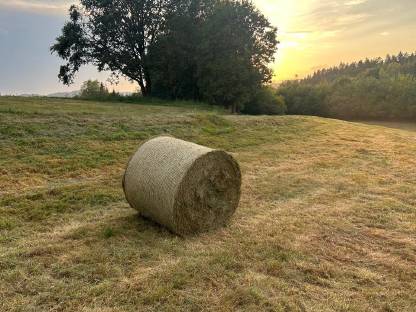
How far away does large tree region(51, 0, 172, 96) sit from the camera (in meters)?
31.2

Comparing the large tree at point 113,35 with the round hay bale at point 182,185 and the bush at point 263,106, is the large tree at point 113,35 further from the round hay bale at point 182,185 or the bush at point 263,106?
the round hay bale at point 182,185

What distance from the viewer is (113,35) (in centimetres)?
3164

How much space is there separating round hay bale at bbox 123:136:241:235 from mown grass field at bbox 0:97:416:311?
30 cm

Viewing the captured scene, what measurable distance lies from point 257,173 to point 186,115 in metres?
7.49

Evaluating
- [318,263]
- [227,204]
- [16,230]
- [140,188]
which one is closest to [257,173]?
[227,204]

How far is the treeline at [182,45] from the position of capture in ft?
98.9

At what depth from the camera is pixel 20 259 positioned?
552 cm

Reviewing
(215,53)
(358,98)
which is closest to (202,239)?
(215,53)

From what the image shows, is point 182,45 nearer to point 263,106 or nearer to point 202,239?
point 263,106

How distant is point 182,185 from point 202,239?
95cm

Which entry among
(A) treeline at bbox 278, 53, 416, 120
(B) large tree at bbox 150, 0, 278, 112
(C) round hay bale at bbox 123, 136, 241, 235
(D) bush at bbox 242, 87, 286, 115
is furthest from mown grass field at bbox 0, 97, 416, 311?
(A) treeline at bbox 278, 53, 416, 120

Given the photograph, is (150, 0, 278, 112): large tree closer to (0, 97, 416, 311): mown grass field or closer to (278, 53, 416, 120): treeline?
(0, 97, 416, 311): mown grass field

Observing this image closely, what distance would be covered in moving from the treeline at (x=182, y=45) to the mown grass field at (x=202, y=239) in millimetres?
18537

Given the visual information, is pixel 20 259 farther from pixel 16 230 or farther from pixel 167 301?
pixel 167 301
